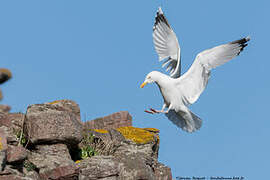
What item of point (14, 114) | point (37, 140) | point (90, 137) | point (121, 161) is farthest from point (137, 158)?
point (14, 114)

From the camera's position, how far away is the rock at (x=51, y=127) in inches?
509

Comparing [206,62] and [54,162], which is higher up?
[206,62]

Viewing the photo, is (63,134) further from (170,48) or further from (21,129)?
(170,48)

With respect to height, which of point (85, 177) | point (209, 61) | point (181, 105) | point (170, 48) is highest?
point (170, 48)

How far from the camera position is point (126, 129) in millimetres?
15867

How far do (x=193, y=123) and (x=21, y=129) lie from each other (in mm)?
4972

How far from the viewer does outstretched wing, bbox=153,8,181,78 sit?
46.5 feet

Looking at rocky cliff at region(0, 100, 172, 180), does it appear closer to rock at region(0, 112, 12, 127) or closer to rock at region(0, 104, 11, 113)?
rock at region(0, 112, 12, 127)

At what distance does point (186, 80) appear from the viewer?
527 inches

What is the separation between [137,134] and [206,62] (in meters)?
3.84

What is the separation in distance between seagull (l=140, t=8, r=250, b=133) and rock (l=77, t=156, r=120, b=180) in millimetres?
1685

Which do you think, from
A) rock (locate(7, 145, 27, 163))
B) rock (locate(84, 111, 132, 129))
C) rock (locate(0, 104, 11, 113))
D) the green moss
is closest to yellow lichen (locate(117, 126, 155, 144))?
rock (locate(84, 111, 132, 129))

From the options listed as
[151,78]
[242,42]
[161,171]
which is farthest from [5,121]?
[242,42]

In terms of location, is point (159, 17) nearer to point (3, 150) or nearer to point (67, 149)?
point (67, 149)
